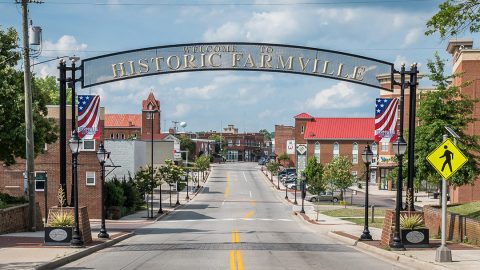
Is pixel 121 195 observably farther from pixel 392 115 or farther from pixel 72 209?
pixel 392 115

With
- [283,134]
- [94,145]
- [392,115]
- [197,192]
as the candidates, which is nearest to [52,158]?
[94,145]

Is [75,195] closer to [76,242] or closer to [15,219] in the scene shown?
[76,242]

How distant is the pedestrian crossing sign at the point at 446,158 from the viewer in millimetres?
17109

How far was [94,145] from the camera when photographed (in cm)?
4788

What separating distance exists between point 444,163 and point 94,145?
1370 inches

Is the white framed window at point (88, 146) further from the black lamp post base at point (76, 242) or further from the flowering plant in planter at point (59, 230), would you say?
the black lamp post base at point (76, 242)

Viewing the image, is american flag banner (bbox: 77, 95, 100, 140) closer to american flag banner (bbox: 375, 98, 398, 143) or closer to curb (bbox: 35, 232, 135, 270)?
curb (bbox: 35, 232, 135, 270)

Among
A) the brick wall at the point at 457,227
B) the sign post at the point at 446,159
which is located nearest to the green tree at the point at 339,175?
the brick wall at the point at 457,227

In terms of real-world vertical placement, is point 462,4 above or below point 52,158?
above

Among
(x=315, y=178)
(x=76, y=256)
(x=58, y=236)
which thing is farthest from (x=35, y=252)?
(x=315, y=178)

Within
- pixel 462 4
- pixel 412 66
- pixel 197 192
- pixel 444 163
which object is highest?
pixel 462 4

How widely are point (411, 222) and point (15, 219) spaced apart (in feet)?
52.9

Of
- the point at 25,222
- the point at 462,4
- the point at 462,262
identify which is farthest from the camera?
the point at 25,222

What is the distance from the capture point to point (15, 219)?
26.6 m
